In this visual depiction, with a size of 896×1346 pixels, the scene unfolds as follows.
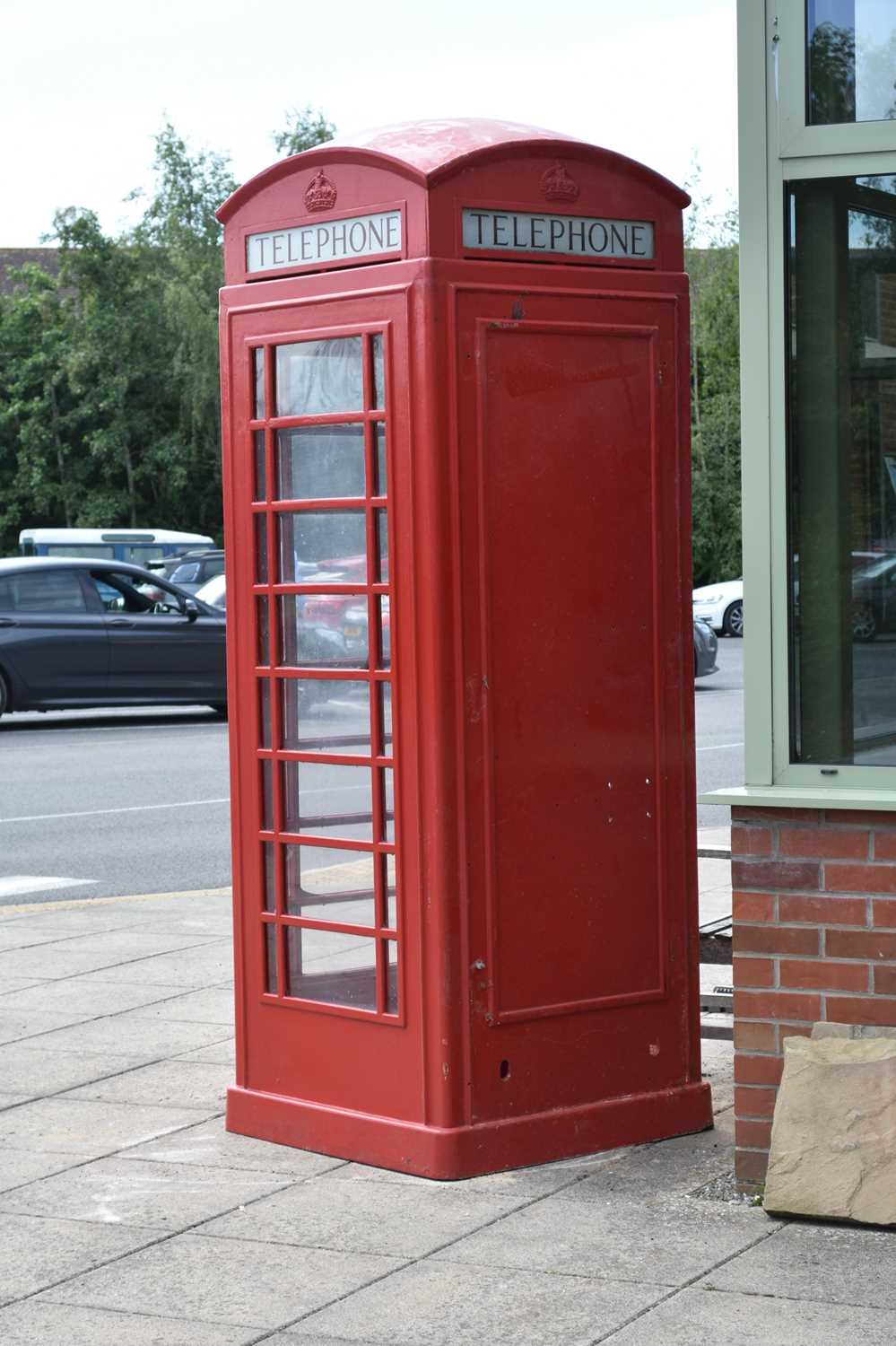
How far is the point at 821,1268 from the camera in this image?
4027 millimetres

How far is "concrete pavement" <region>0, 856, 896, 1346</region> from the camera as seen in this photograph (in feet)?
12.3

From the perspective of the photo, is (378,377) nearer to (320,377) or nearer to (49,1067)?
(320,377)

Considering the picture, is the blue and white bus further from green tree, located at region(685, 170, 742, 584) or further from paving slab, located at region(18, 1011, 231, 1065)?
paving slab, located at region(18, 1011, 231, 1065)

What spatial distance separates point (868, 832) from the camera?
→ 176 inches

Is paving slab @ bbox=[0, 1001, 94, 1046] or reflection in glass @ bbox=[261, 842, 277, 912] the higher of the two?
reflection in glass @ bbox=[261, 842, 277, 912]

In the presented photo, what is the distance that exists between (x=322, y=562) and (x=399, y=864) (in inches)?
32.5

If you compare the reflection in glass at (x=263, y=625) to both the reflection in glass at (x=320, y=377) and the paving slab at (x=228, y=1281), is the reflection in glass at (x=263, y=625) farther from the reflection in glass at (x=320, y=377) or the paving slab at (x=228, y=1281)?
the paving slab at (x=228, y=1281)

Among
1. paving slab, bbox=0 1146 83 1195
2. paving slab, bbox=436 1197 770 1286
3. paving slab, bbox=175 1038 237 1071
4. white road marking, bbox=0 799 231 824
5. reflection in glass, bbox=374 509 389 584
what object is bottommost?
paving slab, bbox=0 1146 83 1195

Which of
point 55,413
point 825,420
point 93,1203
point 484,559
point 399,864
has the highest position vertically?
point 55,413

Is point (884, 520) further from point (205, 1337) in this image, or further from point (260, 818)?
point (205, 1337)

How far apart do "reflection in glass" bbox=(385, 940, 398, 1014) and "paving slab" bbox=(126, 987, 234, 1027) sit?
73.2 inches

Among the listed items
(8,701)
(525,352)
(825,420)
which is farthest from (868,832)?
(8,701)

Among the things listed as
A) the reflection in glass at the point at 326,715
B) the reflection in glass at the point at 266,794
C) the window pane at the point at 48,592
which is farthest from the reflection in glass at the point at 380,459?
the window pane at the point at 48,592

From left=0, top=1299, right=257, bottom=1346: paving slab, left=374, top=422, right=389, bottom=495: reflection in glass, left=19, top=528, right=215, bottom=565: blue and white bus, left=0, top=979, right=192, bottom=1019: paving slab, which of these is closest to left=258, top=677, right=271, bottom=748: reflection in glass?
left=374, top=422, right=389, bottom=495: reflection in glass
